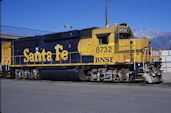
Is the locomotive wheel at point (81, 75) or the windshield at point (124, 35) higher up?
the windshield at point (124, 35)

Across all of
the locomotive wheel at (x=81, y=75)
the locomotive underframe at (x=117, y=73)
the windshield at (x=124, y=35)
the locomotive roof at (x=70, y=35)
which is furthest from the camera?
the locomotive wheel at (x=81, y=75)

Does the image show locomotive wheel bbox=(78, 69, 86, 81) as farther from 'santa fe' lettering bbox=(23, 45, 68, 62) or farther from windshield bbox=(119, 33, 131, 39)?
windshield bbox=(119, 33, 131, 39)

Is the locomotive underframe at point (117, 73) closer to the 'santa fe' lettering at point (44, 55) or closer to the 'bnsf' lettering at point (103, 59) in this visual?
the 'bnsf' lettering at point (103, 59)

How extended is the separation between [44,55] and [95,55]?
5.08m

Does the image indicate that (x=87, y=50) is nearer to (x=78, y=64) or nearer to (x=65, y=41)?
(x=78, y=64)

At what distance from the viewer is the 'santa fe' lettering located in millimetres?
16245

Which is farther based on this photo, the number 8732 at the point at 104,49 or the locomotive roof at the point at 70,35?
the locomotive roof at the point at 70,35

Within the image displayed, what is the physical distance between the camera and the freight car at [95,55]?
509 inches

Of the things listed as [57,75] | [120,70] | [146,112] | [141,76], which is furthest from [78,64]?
[146,112]

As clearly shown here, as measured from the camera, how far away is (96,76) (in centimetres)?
1450

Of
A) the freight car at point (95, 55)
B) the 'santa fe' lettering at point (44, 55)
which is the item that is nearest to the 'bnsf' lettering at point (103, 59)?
the freight car at point (95, 55)

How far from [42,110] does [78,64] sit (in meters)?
9.06

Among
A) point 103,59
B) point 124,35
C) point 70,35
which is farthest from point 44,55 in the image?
point 124,35

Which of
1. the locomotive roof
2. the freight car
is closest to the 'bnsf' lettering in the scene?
the freight car
